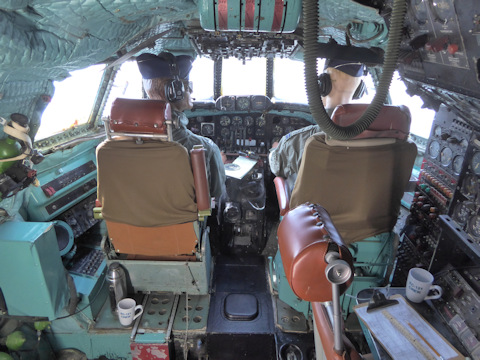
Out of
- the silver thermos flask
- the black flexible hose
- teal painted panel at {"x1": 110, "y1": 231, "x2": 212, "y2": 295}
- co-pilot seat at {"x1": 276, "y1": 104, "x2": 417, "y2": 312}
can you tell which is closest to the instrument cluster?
co-pilot seat at {"x1": 276, "y1": 104, "x2": 417, "y2": 312}

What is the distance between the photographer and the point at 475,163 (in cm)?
166

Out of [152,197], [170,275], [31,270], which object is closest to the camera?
[31,270]

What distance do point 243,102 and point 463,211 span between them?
8.19ft

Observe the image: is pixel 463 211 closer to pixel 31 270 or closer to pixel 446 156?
pixel 446 156

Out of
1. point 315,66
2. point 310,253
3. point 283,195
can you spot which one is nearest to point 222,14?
point 315,66

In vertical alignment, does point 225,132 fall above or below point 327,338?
below

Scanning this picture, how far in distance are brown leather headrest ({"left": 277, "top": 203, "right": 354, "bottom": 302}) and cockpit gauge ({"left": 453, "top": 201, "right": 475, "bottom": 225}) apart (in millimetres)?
1216

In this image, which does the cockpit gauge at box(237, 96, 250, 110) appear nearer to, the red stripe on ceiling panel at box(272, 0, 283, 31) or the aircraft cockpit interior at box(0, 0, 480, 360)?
the aircraft cockpit interior at box(0, 0, 480, 360)

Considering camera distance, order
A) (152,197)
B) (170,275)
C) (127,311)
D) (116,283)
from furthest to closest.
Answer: (170,275) → (116,283) → (127,311) → (152,197)

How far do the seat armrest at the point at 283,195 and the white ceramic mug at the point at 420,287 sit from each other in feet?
2.58

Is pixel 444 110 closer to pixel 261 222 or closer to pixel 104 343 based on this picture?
pixel 261 222

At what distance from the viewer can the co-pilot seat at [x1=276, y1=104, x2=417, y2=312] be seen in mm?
1744

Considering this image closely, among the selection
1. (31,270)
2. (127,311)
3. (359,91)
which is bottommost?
(127,311)

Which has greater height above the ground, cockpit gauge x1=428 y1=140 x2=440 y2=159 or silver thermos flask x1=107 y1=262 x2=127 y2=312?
cockpit gauge x1=428 y1=140 x2=440 y2=159
